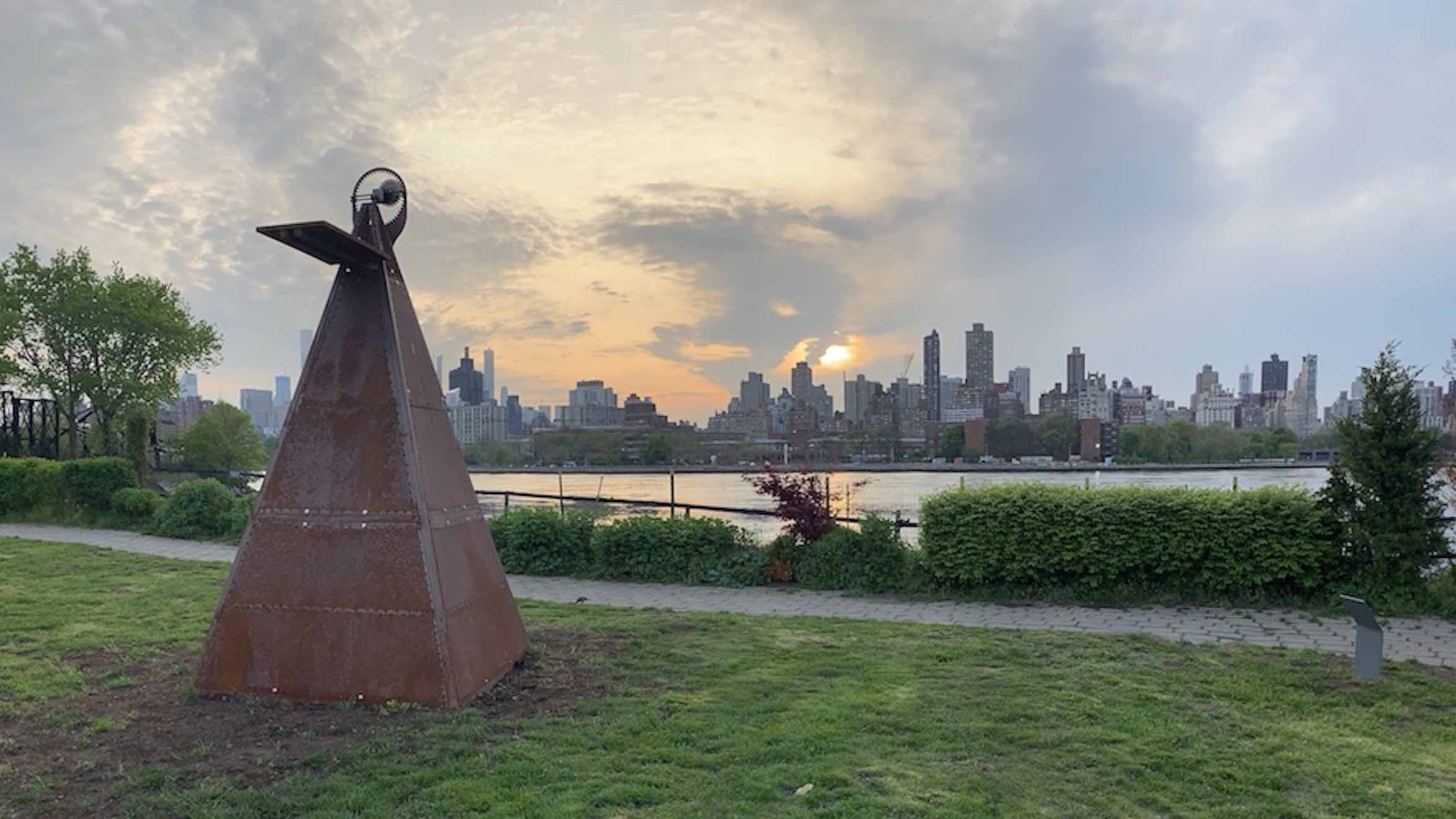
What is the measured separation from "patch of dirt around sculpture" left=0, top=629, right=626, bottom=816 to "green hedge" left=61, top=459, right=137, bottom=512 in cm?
1370

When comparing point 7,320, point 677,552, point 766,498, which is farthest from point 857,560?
point 7,320

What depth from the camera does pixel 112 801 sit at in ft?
12.4

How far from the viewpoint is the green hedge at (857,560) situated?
1008 cm

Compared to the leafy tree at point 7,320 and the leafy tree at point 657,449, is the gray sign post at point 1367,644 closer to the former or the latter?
the leafy tree at point 7,320

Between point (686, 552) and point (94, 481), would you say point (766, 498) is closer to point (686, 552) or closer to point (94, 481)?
point (686, 552)

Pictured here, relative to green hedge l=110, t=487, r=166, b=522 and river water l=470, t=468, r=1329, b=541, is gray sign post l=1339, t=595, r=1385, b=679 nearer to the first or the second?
river water l=470, t=468, r=1329, b=541

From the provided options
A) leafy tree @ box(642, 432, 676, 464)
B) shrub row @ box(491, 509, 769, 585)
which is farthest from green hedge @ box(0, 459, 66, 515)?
leafy tree @ box(642, 432, 676, 464)

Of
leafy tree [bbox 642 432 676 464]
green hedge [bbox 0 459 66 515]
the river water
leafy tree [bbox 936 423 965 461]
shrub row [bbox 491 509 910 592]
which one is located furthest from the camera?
leafy tree [bbox 936 423 965 461]

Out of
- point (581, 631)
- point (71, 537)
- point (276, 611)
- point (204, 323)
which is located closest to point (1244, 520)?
point (581, 631)

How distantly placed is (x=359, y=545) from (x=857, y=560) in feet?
21.1

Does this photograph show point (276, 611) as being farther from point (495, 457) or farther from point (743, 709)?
point (495, 457)

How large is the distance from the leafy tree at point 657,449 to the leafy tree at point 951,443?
35.0 m

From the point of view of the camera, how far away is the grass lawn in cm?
378

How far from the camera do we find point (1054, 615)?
8508mm
